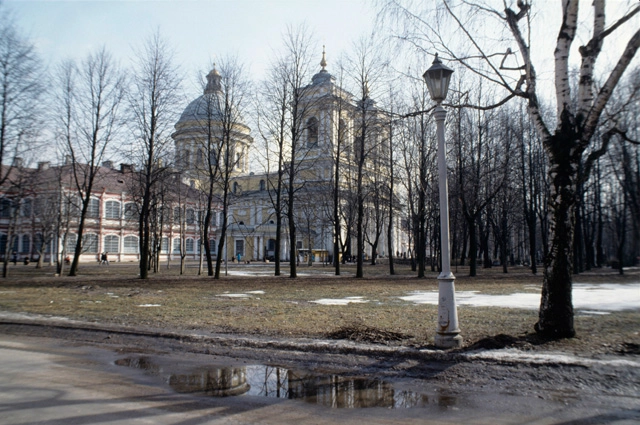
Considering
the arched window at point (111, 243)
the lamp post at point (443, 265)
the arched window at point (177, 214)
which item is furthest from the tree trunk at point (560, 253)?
the arched window at point (111, 243)

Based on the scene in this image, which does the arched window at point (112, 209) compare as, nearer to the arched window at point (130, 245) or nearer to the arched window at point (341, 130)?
the arched window at point (130, 245)

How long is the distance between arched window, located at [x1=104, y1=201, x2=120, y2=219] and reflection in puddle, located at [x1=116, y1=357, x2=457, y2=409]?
64.0m

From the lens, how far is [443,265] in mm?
7484

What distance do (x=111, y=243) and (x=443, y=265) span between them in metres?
66.0

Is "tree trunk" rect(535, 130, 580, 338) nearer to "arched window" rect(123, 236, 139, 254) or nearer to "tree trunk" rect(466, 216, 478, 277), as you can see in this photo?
"tree trunk" rect(466, 216, 478, 277)

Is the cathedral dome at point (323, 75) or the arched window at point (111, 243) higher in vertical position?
the cathedral dome at point (323, 75)

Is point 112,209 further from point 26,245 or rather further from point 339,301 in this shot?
point 339,301

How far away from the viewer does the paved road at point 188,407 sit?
15.3 feet

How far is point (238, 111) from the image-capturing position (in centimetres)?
2803

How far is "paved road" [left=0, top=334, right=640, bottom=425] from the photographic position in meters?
4.66

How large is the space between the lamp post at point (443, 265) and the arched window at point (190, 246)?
70870 mm

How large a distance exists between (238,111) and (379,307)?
1892 centimetres

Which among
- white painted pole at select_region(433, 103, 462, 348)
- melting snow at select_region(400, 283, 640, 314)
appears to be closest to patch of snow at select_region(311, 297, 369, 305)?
melting snow at select_region(400, 283, 640, 314)

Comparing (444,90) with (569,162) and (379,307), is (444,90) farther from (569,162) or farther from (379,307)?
(379,307)
